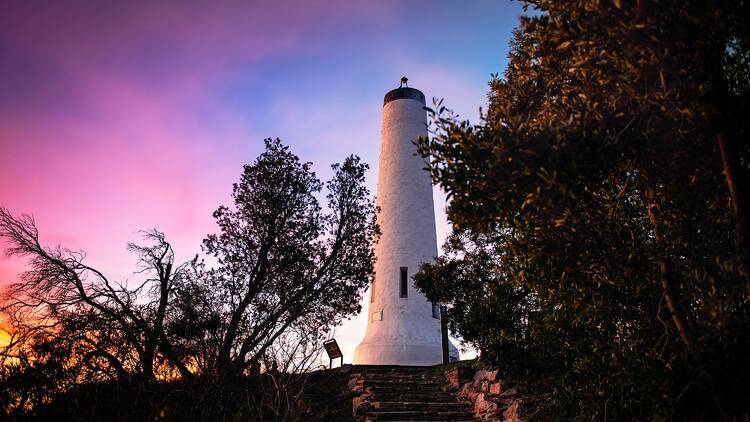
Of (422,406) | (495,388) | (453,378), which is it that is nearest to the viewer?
(495,388)

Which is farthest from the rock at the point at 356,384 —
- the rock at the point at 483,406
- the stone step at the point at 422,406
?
the rock at the point at 483,406

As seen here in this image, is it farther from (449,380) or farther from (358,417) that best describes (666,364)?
(449,380)

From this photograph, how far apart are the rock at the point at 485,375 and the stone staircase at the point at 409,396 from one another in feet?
2.89

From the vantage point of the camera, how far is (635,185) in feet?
26.9

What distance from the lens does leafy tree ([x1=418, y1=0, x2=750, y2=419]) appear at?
5.85 metres

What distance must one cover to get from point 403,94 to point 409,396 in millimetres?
16488

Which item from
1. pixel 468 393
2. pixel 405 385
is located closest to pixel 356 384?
pixel 405 385

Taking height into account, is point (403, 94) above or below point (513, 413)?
above

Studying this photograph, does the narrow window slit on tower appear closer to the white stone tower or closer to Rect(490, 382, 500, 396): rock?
the white stone tower

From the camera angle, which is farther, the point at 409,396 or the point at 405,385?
the point at 405,385

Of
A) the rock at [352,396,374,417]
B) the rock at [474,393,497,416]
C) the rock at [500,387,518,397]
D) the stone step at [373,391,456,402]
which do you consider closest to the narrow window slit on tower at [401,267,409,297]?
the stone step at [373,391,456,402]

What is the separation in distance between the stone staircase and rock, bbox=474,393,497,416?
0.84 feet

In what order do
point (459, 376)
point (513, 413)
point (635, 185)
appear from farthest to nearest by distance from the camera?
point (459, 376), point (513, 413), point (635, 185)

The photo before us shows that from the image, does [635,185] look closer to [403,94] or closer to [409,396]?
[409,396]
